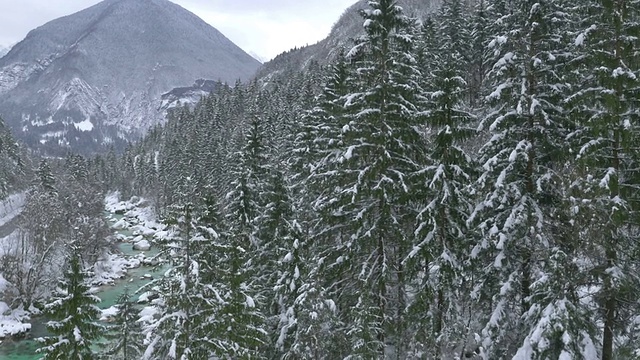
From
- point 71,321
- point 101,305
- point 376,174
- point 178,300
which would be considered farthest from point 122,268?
point 376,174

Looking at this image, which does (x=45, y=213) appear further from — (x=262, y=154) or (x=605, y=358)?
(x=605, y=358)

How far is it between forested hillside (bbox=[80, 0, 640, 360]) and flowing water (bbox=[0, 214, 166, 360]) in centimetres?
442

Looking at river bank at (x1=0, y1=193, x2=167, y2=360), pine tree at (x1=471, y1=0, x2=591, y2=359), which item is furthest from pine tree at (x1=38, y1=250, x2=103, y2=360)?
pine tree at (x1=471, y1=0, x2=591, y2=359)

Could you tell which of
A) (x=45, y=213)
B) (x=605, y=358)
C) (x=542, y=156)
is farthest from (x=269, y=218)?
(x=45, y=213)

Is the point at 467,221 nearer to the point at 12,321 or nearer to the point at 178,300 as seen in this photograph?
the point at 178,300

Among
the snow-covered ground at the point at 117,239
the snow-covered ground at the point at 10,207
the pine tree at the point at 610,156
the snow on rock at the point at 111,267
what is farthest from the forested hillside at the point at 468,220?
the snow-covered ground at the point at 10,207

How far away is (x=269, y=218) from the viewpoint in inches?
858

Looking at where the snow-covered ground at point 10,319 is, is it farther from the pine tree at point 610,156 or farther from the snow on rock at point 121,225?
the snow on rock at point 121,225

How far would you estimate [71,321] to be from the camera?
18250 mm

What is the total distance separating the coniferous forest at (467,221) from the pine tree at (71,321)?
0.82 metres

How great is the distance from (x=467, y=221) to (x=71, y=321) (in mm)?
16170

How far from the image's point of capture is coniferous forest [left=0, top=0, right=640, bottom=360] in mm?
11750

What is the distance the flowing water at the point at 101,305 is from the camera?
35781 millimetres

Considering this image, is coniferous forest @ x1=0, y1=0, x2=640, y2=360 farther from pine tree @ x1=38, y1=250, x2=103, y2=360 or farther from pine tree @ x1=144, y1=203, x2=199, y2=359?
pine tree @ x1=38, y1=250, x2=103, y2=360
